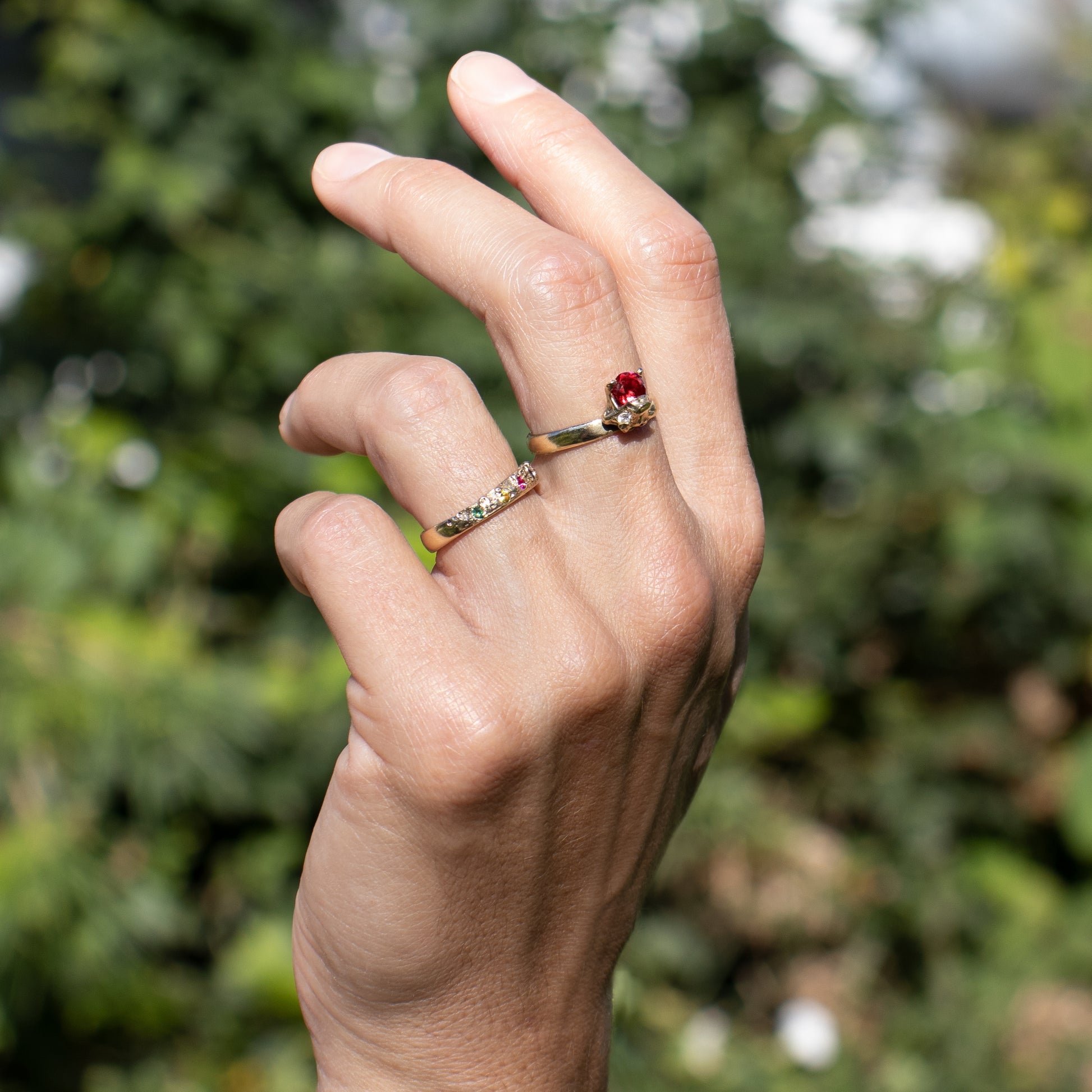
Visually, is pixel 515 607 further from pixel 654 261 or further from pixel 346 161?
pixel 346 161

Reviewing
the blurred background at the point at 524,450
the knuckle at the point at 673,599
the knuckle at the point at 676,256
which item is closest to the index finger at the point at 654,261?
the knuckle at the point at 676,256

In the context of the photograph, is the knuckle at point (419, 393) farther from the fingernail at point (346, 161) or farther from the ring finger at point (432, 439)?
the fingernail at point (346, 161)

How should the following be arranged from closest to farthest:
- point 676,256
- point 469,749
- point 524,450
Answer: point 469,749 < point 676,256 < point 524,450

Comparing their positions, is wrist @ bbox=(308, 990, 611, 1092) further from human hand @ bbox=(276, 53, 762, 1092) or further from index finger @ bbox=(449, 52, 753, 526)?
index finger @ bbox=(449, 52, 753, 526)

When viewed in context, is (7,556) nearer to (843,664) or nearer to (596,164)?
Result: (596,164)

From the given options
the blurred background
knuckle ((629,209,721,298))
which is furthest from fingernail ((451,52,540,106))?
the blurred background

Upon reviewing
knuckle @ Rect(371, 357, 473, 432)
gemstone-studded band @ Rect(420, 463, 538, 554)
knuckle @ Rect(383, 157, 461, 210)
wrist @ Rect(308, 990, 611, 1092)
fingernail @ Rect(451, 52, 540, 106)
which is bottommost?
wrist @ Rect(308, 990, 611, 1092)

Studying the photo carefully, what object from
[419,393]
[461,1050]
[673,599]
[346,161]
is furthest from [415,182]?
[461,1050]
